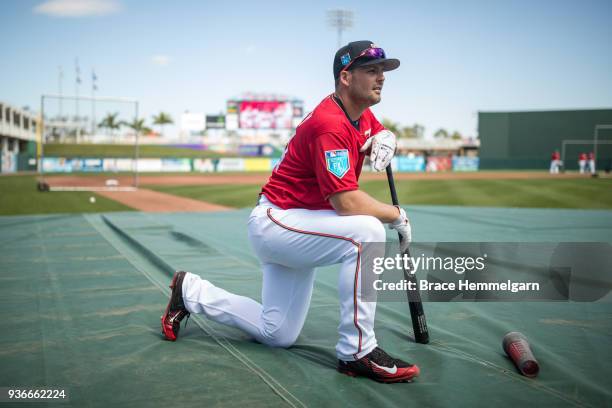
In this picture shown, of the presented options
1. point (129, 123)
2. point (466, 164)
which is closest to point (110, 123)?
point (129, 123)

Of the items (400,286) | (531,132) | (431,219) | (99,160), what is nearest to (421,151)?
(531,132)

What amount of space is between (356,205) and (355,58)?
82 centimetres

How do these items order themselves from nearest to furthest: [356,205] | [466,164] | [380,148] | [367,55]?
[356,205], [367,55], [380,148], [466,164]

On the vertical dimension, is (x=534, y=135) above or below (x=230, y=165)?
above

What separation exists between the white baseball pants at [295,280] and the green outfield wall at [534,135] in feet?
166

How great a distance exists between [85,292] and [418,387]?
322cm

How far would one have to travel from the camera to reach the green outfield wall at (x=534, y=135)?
50.6 m

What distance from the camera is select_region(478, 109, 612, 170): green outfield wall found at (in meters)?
50.6

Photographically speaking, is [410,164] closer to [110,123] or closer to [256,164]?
[256,164]

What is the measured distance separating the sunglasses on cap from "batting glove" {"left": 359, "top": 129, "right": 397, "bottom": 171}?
44 centimetres

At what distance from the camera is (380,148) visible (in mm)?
3045

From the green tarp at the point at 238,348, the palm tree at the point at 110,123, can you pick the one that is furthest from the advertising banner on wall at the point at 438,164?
the palm tree at the point at 110,123

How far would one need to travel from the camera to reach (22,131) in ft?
184

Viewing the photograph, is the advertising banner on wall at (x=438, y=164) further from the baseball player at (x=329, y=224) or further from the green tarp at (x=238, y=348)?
the baseball player at (x=329, y=224)
